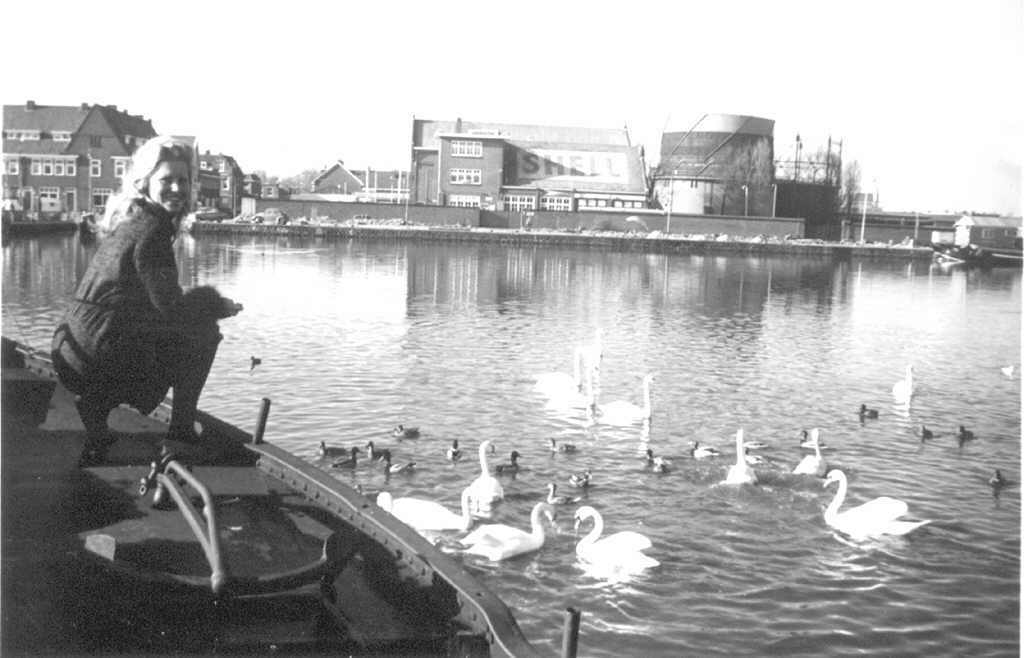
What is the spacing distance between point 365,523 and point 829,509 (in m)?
3.69

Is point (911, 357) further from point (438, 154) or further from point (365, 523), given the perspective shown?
point (438, 154)

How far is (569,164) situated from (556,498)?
36.7 metres

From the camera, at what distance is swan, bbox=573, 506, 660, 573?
4859 mm

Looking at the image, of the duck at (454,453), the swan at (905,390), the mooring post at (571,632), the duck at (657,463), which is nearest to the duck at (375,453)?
the duck at (454,453)

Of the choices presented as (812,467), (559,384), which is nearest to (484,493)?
(812,467)

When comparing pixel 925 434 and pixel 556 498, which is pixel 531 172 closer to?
pixel 925 434

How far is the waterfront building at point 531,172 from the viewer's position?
40.3 metres

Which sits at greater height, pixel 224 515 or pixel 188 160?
pixel 188 160

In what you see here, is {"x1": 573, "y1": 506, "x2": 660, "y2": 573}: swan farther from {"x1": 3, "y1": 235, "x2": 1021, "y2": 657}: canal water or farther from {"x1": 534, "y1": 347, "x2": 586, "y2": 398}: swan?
{"x1": 534, "y1": 347, "x2": 586, "y2": 398}: swan

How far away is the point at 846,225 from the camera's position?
1470 inches

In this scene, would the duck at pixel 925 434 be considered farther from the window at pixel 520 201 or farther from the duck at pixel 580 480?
the window at pixel 520 201

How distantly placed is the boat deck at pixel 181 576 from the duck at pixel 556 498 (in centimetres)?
282

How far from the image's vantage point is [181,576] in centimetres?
243

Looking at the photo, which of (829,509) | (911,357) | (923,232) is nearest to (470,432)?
(829,509)
